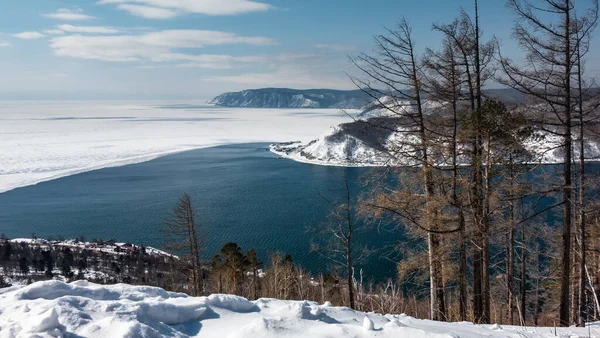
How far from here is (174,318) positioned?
12.7ft

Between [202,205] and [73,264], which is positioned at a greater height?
[202,205]

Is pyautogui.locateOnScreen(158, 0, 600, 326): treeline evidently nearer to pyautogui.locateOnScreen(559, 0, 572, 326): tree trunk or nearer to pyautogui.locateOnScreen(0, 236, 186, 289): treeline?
pyautogui.locateOnScreen(559, 0, 572, 326): tree trunk

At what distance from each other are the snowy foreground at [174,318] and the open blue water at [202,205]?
23.0m

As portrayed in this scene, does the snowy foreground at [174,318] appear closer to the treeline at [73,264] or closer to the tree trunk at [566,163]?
the tree trunk at [566,163]

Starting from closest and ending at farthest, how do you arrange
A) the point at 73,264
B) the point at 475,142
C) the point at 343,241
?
the point at 475,142, the point at 343,241, the point at 73,264

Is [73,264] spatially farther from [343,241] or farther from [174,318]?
[174,318]

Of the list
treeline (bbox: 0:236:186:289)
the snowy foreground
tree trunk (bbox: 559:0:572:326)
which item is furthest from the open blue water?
the snowy foreground

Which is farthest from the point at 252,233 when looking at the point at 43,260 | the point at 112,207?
the point at 112,207

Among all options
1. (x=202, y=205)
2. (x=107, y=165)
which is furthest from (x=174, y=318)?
(x=107, y=165)

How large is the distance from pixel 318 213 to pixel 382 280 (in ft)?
45.2

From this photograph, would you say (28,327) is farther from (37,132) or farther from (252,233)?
(37,132)

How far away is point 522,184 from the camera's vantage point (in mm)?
6895

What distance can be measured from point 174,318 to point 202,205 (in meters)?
39.1

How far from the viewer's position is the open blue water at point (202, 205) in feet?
106
